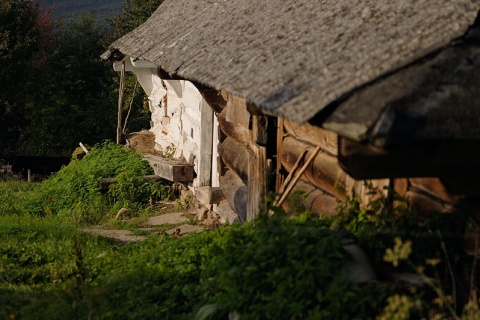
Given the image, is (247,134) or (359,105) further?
(247,134)

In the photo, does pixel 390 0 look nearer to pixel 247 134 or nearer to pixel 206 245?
pixel 206 245

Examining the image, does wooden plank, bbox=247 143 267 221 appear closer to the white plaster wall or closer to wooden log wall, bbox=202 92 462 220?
wooden log wall, bbox=202 92 462 220

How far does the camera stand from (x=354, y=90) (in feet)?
14.6

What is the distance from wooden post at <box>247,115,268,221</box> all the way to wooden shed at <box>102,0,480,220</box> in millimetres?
13

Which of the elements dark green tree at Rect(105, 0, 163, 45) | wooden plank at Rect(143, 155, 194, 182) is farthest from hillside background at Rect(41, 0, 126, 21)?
wooden plank at Rect(143, 155, 194, 182)

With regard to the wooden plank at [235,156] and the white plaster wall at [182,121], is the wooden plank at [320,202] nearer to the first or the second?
the wooden plank at [235,156]

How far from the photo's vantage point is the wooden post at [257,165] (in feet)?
26.0

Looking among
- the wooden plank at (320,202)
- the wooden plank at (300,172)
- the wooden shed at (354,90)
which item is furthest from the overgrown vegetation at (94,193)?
the wooden plank at (320,202)

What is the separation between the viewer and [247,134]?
8.85 metres

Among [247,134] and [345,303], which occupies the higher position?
[247,134]

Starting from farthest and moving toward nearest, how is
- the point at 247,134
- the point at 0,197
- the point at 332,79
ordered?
the point at 0,197, the point at 247,134, the point at 332,79

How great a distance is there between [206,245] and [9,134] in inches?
650

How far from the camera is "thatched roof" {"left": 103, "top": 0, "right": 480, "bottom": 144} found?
14.9 ft

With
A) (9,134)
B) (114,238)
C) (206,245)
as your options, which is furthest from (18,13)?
(206,245)
